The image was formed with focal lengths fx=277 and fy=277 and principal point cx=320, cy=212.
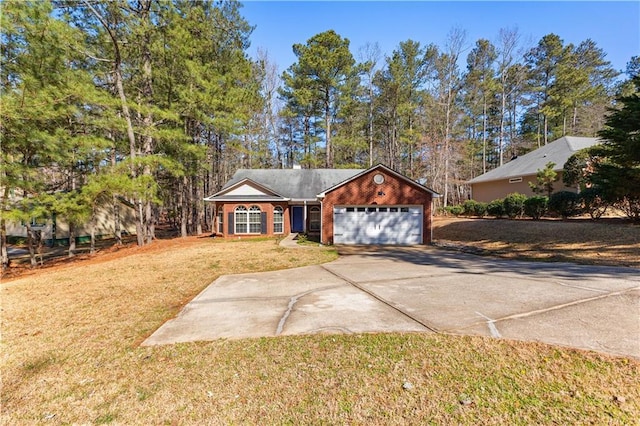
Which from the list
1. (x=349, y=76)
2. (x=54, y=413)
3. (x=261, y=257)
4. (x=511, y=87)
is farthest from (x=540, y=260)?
(x=511, y=87)

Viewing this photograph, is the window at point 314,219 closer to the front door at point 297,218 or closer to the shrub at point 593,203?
the front door at point 297,218

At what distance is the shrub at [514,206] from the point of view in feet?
55.9

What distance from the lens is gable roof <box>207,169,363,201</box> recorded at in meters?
20.2

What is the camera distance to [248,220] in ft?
60.6

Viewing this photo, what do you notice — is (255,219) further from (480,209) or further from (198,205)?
(480,209)

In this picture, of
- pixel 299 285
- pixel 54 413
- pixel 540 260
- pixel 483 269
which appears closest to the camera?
pixel 54 413

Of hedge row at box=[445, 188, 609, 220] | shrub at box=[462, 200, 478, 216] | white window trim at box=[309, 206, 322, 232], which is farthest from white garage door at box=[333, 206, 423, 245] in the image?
shrub at box=[462, 200, 478, 216]

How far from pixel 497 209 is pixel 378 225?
385 inches

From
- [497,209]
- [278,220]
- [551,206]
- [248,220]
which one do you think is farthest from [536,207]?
[248,220]

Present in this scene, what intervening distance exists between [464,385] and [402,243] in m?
12.5

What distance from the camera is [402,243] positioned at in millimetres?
15016

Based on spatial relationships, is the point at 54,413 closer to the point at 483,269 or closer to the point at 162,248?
the point at 483,269

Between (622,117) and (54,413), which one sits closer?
(54,413)

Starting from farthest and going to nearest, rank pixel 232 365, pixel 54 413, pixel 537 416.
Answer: pixel 232 365, pixel 54 413, pixel 537 416
